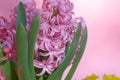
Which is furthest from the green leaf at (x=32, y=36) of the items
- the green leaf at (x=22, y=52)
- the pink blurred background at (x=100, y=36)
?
the pink blurred background at (x=100, y=36)

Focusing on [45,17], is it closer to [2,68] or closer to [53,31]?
[53,31]

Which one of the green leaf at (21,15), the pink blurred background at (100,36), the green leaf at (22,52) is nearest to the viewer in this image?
the green leaf at (22,52)

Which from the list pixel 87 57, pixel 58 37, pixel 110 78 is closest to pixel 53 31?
pixel 58 37

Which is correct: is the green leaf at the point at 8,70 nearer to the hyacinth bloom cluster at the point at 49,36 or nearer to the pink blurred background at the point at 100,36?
the hyacinth bloom cluster at the point at 49,36

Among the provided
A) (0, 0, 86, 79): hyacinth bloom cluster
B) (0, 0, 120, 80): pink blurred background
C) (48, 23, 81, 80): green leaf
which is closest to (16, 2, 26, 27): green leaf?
(0, 0, 86, 79): hyacinth bloom cluster

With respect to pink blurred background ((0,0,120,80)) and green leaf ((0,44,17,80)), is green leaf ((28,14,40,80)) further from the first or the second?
pink blurred background ((0,0,120,80))

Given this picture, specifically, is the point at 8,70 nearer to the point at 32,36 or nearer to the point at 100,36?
the point at 32,36

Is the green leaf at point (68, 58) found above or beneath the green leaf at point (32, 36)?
beneath

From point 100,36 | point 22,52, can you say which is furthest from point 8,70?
point 100,36
